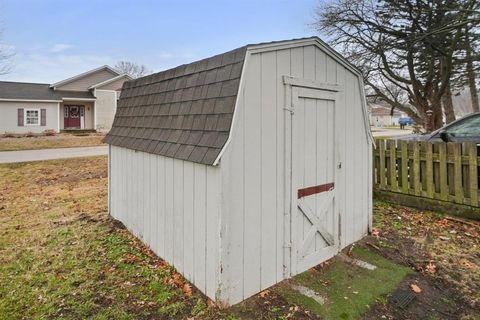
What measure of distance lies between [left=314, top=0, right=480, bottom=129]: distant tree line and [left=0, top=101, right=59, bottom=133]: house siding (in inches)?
835

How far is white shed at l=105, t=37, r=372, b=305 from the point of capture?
2926mm

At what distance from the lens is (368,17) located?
13414 millimetres

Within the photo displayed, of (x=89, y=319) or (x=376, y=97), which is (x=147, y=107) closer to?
(x=89, y=319)

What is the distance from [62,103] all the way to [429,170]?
27828 mm

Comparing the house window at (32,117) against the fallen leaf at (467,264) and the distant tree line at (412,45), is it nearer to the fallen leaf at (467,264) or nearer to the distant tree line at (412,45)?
the distant tree line at (412,45)

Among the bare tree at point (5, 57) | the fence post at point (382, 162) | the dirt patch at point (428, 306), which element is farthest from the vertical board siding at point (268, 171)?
the bare tree at point (5, 57)

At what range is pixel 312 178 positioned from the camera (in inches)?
147

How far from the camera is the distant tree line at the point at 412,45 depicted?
11.1m

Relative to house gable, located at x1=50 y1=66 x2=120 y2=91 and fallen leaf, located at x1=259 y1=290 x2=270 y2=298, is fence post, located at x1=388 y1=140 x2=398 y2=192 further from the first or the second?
house gable, located at x1=50 y1=66 x2=120 y2=91

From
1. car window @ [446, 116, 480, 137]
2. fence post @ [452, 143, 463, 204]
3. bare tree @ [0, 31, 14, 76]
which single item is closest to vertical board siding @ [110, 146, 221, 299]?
fence post @ [452, 143, 463, 204]

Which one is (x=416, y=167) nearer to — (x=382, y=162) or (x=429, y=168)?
(x=429, y=168)

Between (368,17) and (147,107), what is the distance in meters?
12.4

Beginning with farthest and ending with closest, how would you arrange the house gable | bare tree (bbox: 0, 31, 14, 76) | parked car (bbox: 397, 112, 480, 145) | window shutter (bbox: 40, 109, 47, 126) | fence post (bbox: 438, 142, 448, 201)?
the house gable < window shutter (bbox: 40, 109, 47, 126) < bare tree (bbox: 0, 31, 14, 76) < parked car (bbox: 397, 112, 480, 145) < fence post (bbox: 438, 142, 448, 201)

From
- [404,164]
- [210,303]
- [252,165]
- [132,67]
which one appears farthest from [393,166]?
[132,67]
